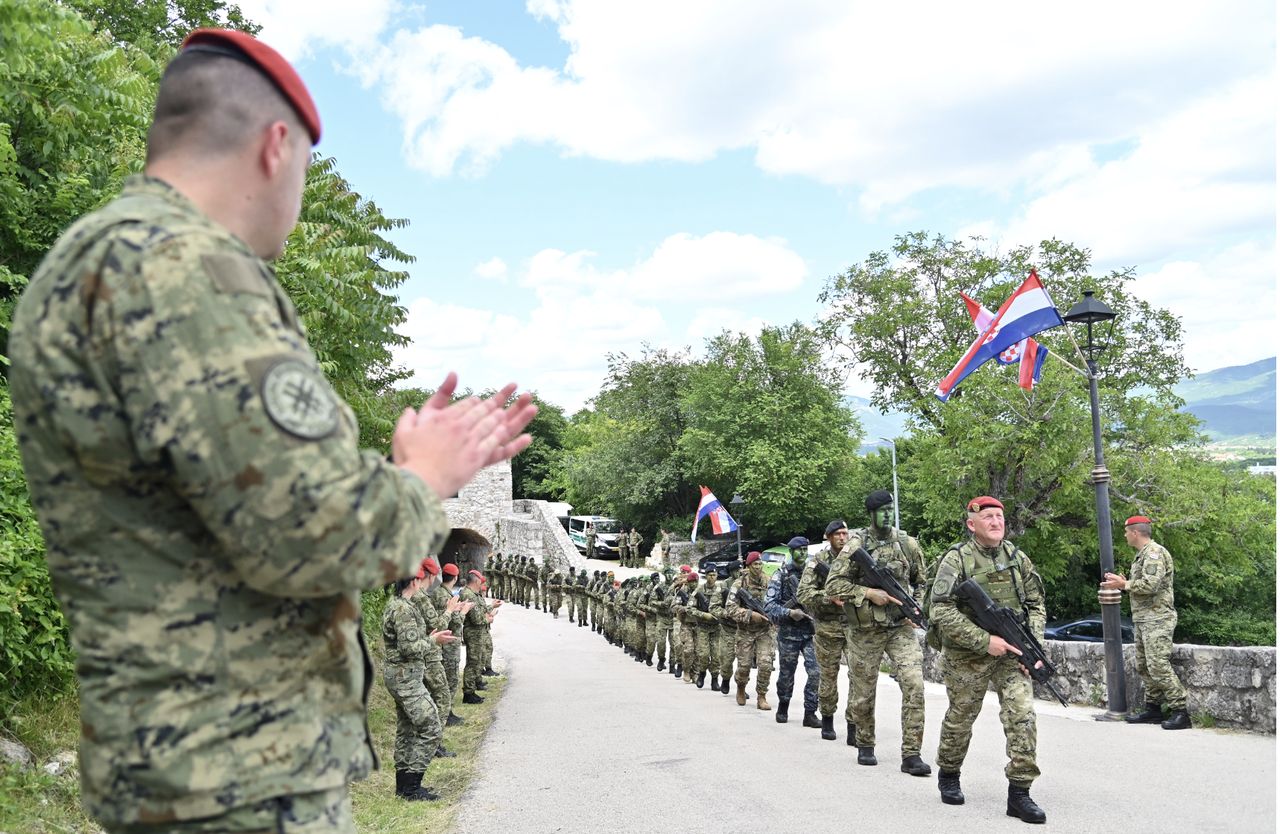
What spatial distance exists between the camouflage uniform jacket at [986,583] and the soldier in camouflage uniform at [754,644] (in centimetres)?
612

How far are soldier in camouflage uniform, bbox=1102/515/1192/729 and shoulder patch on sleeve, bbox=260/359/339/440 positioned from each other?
10122 mm

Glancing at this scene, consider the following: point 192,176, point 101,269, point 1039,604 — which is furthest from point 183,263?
point 1039,604

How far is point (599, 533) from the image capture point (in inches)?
2126

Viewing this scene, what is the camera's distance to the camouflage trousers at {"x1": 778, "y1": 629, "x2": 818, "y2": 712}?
37.9 ft

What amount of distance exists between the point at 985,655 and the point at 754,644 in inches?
269

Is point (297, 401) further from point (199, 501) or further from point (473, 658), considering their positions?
point (473, 658)

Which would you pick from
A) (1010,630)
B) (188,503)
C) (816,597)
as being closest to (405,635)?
(816,597)

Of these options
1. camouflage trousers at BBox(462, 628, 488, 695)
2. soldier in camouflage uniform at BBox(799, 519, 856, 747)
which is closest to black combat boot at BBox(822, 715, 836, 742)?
soldier in camouflage uniform at BBox(799, 519, 856, 747)

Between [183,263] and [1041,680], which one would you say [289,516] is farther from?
[1041,680]

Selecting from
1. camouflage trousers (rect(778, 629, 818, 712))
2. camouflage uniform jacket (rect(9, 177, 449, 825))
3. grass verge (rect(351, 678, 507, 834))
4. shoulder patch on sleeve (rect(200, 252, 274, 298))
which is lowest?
grass verge (rect(351, 678, 507, 834))

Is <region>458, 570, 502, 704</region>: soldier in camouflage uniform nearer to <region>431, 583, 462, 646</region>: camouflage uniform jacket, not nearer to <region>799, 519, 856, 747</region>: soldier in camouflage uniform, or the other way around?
<region>431, 583, 462, 646</region>: camouflage uniform jacket

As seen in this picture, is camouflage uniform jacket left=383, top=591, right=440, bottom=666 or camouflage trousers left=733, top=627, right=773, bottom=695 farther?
camouflage trousers left=733, top=627, right=773, bottom=695

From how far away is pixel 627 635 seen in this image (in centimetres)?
2181

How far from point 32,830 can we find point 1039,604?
650cm
